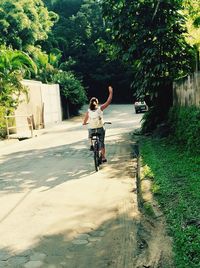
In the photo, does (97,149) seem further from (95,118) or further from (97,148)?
(95,118)

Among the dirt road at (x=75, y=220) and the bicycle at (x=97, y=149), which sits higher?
the bicycle at (x=97, y=149)

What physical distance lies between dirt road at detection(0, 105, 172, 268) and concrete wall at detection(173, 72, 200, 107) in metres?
2.59

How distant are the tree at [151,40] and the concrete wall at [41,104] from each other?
9.25m

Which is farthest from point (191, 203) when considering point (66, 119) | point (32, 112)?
point (66, 119)

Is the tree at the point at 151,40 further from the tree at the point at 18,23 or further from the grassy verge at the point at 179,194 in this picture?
the tree at the point at 18,23

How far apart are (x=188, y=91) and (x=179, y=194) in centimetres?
573

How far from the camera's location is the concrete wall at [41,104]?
78.2ft

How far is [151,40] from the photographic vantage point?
46.8ft

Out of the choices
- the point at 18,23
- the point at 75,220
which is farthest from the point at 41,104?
the point at 75,220

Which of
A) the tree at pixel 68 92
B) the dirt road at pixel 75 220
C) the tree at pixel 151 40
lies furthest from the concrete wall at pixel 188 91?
the tree at pixel 68 92

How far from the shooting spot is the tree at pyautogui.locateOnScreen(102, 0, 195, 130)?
1371cm

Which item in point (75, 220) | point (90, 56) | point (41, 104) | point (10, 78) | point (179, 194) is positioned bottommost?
point (75, 220)

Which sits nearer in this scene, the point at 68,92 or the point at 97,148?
the point at 97,148

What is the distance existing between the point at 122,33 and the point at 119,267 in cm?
1180
